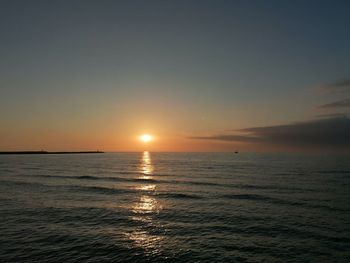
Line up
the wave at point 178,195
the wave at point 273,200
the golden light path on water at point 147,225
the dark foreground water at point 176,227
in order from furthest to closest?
the wave at point 178,195
the wave at point 273,200
the golden light path on water at point 147,225
the dark foreground water at point 176,227

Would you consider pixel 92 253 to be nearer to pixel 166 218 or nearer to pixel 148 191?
pixel 166 218

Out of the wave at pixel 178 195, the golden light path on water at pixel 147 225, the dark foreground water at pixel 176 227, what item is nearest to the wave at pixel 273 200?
the dark foreground water at pixel 176 227

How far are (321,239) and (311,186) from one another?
34633 mm

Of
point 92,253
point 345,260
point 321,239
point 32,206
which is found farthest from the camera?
point 32,206

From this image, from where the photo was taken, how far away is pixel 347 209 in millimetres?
37438

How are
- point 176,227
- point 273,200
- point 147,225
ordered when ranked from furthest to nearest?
point 273,200 → point 147,225 → point 176,227

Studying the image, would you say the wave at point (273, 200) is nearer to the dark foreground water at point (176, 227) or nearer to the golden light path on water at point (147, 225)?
the dark foreground water at point (176, 227)

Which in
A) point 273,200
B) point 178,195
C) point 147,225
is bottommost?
point 147,225

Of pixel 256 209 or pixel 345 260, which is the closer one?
pixel 345 260

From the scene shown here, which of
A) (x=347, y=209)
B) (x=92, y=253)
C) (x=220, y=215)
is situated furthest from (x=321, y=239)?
(x=92, y=253)

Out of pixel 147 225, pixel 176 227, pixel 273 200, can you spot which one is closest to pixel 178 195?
pixel 273 200

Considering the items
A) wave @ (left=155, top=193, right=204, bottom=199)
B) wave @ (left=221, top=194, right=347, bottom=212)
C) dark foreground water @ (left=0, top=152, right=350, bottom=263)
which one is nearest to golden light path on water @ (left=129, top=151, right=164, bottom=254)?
dark foreground water @ (left=0, top=152, right=350, bottom=263)

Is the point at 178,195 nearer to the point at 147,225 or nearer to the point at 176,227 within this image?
the point at 147,225

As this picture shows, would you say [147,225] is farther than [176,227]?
Yes
